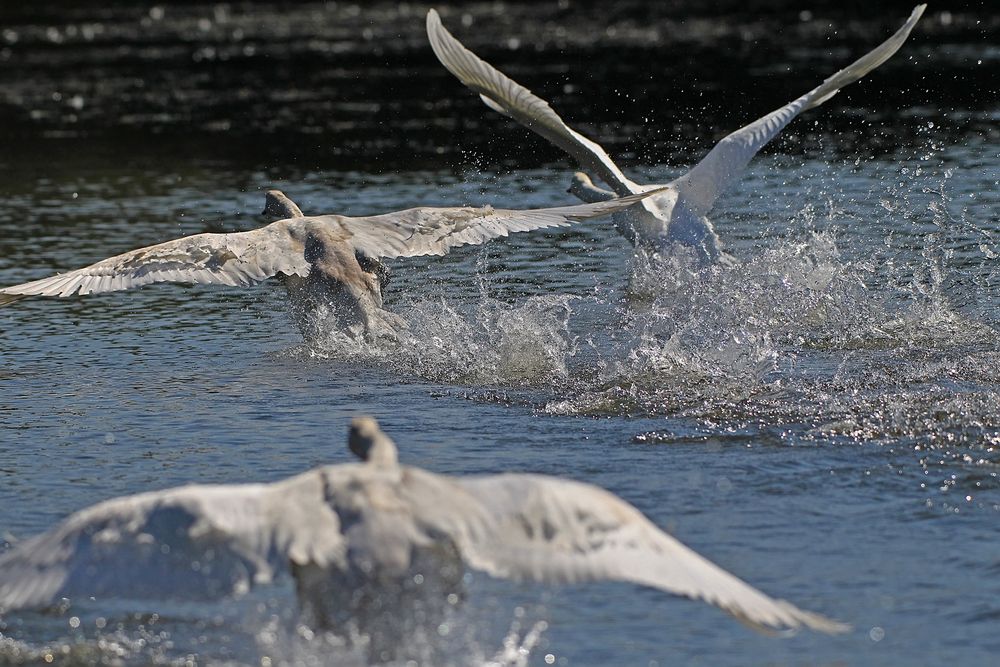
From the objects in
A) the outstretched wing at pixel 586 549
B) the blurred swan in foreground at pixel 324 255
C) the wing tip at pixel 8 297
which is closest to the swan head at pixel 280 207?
the blurred swan in foreground at pixel 324 255

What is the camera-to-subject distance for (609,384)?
995 centimetres

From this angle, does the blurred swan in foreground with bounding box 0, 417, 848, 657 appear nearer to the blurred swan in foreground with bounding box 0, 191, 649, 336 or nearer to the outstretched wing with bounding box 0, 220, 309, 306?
the blurred swan in foreground with bounding box 0, 191, 649, 336

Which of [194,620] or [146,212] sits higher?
[146,212]

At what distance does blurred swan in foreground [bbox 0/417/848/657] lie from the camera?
5590 millimetres

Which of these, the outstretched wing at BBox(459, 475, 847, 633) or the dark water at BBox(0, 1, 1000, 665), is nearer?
the outstretched wing at BBox(459, 475, 847, 633)

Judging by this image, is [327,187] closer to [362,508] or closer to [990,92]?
[990,92]

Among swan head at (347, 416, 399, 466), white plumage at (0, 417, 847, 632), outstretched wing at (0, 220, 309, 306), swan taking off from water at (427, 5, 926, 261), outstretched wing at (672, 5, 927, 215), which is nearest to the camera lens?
white plumage at (0, 417, 847, 632)

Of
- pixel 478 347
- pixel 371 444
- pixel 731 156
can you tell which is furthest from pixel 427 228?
pixel 371 444

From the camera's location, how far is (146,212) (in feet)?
57.7

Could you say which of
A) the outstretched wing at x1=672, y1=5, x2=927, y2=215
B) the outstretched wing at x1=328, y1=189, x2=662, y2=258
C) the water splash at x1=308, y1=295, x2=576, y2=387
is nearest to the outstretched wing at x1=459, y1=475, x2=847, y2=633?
the water splash at x1=308, y1=295, x2=576, y2=387

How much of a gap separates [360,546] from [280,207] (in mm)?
7290

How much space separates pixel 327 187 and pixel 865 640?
13.0 metres

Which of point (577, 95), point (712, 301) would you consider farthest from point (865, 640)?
point (577, 95)

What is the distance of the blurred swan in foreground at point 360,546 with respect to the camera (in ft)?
18.3
